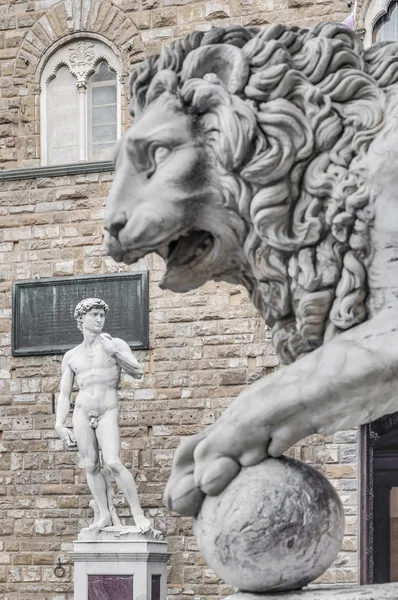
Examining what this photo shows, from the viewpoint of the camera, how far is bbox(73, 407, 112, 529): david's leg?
526 inches

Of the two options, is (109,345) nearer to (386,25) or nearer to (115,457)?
(115,457)

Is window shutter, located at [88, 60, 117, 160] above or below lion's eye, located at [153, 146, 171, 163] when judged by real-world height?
above

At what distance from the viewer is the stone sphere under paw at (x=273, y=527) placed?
2.05 m

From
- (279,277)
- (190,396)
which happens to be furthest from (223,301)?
(279,277)

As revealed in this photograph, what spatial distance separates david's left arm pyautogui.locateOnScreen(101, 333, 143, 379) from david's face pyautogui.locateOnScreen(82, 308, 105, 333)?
5.1 inches

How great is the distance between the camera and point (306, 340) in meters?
2.23

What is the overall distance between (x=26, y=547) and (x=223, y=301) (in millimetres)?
2980

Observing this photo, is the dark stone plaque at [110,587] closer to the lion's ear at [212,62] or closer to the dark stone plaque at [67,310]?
the dark stone plaque at [67,310]

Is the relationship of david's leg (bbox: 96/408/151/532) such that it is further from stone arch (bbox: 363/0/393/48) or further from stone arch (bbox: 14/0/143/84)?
stone arch (bbox: 363/0/393/48)

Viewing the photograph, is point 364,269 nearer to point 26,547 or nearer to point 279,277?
point 279,277

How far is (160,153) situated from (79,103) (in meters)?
13.5

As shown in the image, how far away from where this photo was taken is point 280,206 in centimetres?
218

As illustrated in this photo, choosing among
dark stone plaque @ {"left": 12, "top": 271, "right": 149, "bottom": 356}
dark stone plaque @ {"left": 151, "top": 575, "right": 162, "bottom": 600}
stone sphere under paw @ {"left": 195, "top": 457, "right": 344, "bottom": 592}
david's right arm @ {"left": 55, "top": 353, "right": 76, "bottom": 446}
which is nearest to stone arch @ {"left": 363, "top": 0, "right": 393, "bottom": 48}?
dark stone plaque @ {"left": 12, "top": 271, "right": 149, "bottom": 356}

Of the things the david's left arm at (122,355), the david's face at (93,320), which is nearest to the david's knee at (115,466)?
the david's left arm at (122,355)
